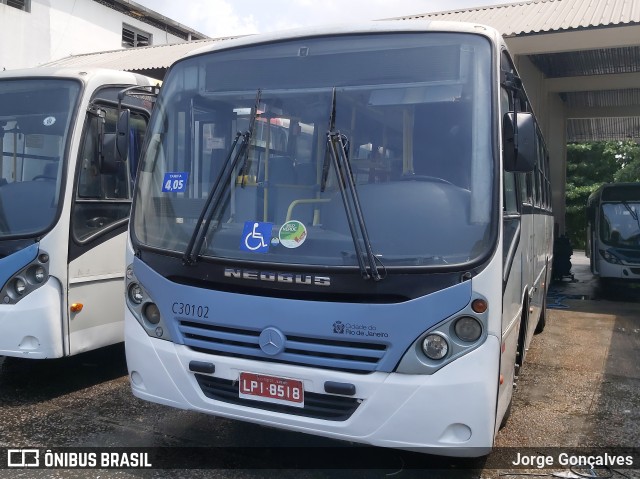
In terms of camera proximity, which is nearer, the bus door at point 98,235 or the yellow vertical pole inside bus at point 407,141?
the yellow vertical pole inside bus at point 407,141

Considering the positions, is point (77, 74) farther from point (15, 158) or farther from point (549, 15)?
point (549, 15)

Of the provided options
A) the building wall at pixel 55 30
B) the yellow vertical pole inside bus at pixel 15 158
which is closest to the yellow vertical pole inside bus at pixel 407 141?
the yellow vertical pole inside bus at pixel 15 158

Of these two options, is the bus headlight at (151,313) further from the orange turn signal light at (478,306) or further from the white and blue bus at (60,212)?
the orange turn signal light at (478,306)

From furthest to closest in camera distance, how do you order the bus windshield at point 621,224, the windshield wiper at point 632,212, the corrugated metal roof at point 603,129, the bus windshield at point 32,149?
the corrugated metal roof at point 603,129 → the windshield wiper at point 632,212 → the bus windshield at point 621,224 → the bus windshield at point 32,149

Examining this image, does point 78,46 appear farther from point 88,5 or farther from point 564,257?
point 564,257

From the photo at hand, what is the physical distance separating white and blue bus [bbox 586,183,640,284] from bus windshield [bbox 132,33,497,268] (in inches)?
445

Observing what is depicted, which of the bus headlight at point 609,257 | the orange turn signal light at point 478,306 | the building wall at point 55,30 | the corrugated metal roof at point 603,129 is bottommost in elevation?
the bus headlight at point 609,257

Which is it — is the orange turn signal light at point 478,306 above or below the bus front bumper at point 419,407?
above

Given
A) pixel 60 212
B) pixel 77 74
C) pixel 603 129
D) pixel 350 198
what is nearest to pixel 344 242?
pixel 350 198

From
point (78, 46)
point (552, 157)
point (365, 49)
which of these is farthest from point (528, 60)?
point (78, 46)

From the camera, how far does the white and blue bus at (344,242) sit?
3.29m

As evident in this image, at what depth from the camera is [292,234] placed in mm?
3633

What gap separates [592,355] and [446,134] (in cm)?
494

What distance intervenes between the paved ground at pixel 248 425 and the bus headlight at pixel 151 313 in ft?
3.03
